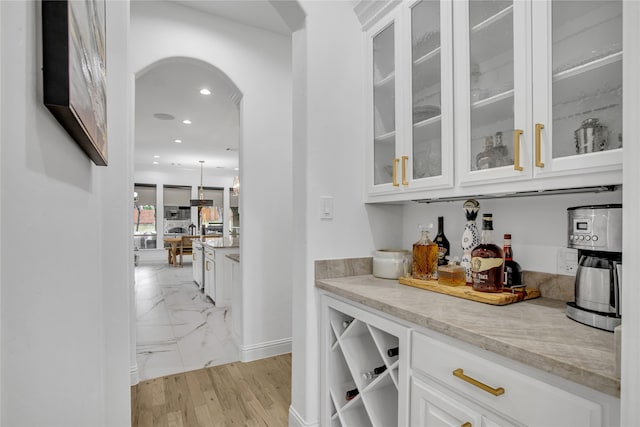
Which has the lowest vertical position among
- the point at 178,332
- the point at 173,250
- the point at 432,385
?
the point at 178,332

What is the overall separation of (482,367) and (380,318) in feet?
1.49

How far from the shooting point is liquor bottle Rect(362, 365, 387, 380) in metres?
1.48

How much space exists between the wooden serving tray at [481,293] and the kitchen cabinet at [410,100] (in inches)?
18.3

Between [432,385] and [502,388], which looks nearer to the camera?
[502,388]

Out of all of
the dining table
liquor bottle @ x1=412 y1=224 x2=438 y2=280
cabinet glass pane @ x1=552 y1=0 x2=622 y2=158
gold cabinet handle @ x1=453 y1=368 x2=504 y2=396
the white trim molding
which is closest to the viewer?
gold cabinet handle @ x1=453 y1=368 x2=504 y2=396

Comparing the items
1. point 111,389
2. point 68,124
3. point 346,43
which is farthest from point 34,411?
point 346,43

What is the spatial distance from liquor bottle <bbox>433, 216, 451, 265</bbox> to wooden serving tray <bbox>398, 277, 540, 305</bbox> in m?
0.17

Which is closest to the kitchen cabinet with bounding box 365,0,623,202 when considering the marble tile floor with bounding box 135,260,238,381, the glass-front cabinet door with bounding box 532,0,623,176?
the glass-front cabinet door with bounding box 532,0,623,176

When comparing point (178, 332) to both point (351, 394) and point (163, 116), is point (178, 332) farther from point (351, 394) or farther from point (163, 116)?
point (163, 116)

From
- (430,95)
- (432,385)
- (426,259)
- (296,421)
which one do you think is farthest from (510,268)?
(296,421)

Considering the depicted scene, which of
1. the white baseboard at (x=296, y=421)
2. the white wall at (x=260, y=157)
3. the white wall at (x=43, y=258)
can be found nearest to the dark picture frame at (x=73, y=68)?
the white wall at (x=43, y=258)

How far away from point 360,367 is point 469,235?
81cm

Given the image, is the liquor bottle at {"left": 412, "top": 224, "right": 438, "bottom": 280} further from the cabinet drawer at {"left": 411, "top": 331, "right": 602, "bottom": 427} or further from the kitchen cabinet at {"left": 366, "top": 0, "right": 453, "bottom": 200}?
the cabinet drawer at {"left": 411, "top": 331, "right": 602, "bottom": 427}

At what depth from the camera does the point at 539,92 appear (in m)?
1.16
